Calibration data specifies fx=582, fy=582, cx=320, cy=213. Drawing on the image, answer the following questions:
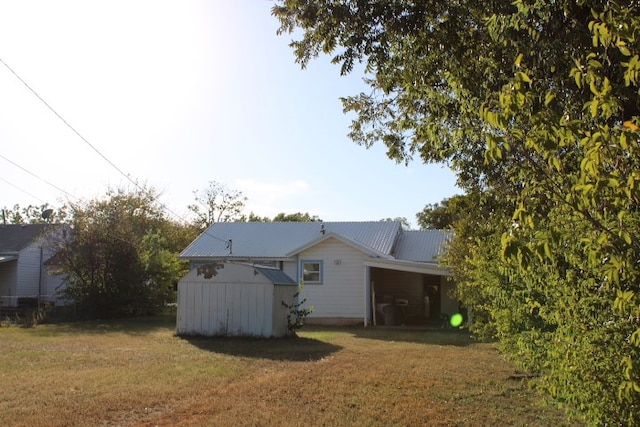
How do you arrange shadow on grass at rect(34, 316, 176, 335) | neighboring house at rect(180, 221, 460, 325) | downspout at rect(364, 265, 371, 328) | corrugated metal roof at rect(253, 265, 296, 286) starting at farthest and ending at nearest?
1. neighboring house at rect(180, 221, 460, 325)
2. downspout at rect(364, 265, 371, 328)
3. shadow on grass at rect(34, 316, 176, 335)
4. corrugated metal roof at rect(253, 265, 296, 286)

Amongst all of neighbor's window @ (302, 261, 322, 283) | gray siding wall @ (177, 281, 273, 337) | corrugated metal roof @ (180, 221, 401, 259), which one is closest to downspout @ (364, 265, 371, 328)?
corrugated metal roof @ (180, 221, 401, 259)

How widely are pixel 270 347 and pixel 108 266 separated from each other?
13958mm

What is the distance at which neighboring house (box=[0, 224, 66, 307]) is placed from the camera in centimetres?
3212

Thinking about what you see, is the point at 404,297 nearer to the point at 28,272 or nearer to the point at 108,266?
the point at 108,266

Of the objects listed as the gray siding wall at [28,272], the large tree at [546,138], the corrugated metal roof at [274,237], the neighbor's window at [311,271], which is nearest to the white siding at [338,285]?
the neighbor's window at [311,271]

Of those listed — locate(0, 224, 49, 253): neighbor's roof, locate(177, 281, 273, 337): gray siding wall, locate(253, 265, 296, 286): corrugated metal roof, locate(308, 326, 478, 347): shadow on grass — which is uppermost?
locate(0, 224, 49, 253): neighbor's roof

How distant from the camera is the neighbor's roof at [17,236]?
33438 mm

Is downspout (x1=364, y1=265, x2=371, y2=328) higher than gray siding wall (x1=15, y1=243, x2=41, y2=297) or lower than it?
lower

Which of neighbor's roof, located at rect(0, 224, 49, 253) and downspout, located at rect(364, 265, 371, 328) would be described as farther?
neighbor's roof, located at rect(0, 224, 49, 253)

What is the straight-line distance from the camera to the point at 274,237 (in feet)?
90.6

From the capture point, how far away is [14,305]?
103 ft

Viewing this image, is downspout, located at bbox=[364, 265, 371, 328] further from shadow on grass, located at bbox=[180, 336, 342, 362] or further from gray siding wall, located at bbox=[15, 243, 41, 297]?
gray siding wall, located at bbox=[15, 243, 41, 297]

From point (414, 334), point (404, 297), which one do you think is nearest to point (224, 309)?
point (414, 334)

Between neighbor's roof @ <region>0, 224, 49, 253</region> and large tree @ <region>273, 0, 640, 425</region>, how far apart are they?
29.4 meters
